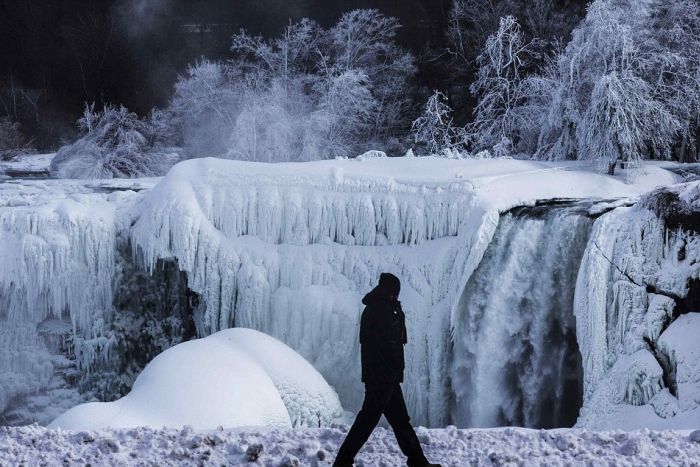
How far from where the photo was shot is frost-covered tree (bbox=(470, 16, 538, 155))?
2292 centimetres

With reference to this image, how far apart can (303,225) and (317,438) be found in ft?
23.2

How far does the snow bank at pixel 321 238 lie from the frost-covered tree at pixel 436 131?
11.1m

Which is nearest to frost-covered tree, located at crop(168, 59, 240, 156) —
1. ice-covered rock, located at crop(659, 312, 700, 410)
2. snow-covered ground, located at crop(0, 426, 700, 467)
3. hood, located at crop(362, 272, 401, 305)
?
ice-covered rock, located at crop(659, 312, 700, 410)

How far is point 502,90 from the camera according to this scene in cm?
2305

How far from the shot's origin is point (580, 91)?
54.0 feet

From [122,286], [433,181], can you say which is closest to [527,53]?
[433,181]

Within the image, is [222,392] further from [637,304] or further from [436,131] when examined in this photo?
[436,131]

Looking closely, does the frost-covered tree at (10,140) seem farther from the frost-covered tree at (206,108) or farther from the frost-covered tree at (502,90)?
the frost-covered tree at (502,90)

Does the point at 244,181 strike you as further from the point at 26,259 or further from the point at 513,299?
the point at 513,299

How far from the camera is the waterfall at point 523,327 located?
10.9m

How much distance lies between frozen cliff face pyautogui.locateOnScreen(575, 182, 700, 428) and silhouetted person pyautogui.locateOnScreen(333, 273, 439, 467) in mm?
4201

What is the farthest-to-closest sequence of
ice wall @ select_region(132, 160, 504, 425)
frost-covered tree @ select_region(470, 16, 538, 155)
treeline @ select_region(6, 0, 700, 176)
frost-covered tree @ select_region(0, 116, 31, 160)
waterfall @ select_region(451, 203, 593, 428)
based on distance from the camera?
1. frost-covered tree @ select_region(0, 116, 31, 160)
2. frost-covered tree @ select_region(470, 16, 538, 155)
3. treeline @ select_region(6, 0, 700, 176)
4. ice wall @ select_region(132, 160, 504, 425)
5. waterfall @ select_region(451, 203, 593, 428)

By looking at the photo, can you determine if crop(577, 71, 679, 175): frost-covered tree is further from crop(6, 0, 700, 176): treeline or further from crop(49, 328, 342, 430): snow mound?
crop(49, 328, 342, 430): snow mound

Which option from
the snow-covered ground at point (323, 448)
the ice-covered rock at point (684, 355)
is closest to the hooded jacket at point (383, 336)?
the snow-covered ground at point (323, 448)
